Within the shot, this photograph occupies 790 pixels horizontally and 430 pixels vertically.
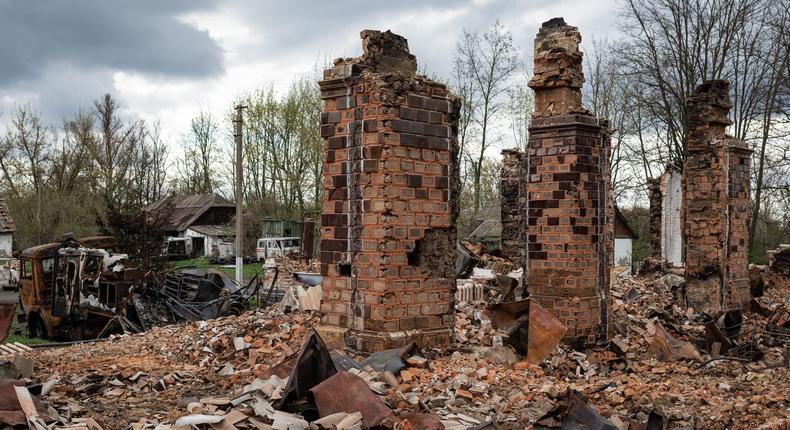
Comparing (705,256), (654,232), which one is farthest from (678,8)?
(705,256)

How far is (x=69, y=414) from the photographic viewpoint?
15.6ft

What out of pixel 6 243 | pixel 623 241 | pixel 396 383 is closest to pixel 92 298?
pixel 396 383

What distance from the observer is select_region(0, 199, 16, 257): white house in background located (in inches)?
1284

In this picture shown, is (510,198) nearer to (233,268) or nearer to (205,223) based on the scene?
(233,268)

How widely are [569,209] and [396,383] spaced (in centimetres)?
425

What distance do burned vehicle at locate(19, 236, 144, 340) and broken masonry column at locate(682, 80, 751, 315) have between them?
35.3 ft

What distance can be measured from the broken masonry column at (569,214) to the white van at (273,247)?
22045mm

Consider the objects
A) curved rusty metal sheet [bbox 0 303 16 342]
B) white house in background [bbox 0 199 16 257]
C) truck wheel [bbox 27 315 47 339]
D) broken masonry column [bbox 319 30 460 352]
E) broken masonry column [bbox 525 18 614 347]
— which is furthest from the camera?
white house in background [bbox 0 199 16 257]

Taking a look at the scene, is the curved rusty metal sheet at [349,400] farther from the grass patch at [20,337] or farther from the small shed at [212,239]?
the small shed at [212,239]

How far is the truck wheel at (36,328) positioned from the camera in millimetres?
13992

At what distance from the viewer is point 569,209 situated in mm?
8688

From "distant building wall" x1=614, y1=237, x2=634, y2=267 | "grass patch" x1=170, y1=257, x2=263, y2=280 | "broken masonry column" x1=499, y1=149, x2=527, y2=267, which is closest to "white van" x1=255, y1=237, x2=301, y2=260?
"grass patch" x1=170, y1=257, x2=263, y2=280

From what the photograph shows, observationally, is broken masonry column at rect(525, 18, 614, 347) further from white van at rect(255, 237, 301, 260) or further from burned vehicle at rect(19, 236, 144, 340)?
white van at rect(255, 237, 301, 260)

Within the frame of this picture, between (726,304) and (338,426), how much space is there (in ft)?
34.8
